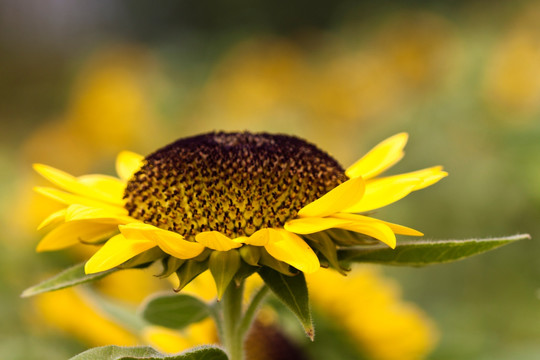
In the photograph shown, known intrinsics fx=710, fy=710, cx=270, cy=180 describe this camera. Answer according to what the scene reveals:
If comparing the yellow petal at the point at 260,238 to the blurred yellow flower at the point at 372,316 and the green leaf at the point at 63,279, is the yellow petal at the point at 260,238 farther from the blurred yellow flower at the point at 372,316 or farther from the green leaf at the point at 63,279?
the blurred yellow flower at the point at 372,316

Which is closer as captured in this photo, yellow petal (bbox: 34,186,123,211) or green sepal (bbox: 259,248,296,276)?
green sepal (bbox: 259,248,296,276)

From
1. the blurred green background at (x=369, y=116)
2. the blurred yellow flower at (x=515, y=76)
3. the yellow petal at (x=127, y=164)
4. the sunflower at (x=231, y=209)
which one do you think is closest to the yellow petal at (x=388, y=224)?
the sunflower at (x=231, y=209)

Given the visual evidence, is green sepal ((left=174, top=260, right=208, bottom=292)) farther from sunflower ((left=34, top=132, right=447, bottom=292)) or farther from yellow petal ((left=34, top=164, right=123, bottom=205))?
yellow petal ((left=34, top=164, right=123, bottom=205))

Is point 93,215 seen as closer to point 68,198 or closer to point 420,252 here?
point 68,198

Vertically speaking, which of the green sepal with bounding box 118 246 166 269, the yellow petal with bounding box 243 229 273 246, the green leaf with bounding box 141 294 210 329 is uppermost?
the green sepal with bounding box 118 246 166 269

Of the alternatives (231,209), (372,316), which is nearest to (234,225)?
(231,209)

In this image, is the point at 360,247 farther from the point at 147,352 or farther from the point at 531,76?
the point at 531,76

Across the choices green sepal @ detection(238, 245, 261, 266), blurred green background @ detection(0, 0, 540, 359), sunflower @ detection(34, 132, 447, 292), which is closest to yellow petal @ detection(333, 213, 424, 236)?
sunflower @ detection(34, 132, 447, 292)
